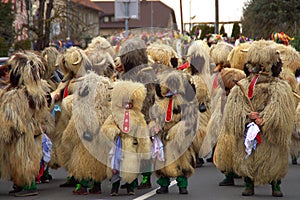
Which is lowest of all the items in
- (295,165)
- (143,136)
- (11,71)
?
(295,165)

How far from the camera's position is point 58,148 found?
522 inches

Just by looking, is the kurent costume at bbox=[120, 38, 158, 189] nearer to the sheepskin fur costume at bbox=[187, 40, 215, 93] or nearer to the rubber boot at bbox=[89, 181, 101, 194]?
the rubber boot at bbox=[89, 181, 101, 194]

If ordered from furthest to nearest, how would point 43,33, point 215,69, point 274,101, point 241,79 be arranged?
point 43,33 → point 215,69 → point 241,79 → point 274,101

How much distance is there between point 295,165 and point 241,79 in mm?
3832

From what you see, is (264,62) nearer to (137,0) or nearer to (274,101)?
(274,101)

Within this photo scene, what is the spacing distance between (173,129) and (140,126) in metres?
0.55

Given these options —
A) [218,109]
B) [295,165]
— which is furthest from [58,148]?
[295,165]

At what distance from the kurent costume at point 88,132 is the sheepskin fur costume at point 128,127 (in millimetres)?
237

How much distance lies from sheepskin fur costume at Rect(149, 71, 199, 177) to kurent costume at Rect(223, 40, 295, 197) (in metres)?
0.67

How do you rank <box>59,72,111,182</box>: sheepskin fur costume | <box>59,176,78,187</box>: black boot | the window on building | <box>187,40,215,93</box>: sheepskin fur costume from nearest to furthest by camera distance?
<box>59,72,111,182</box>: sheepskin fur costume
<box>59,176,78,187</box>: black boot
<box>187,40,215,93</box>: sheepskin fur costume
the window on building

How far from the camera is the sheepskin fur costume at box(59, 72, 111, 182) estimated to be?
12.1 metres

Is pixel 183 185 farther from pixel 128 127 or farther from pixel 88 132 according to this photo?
pixel 88 132

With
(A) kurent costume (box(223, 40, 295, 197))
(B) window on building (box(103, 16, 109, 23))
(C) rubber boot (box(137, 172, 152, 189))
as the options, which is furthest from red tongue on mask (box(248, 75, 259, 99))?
(B) window on building (box(103, 16, 109, 23))

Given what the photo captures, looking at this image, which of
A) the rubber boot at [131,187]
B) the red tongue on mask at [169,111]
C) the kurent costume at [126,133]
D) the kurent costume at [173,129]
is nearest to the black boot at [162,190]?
the kurent costume at [173,129]
